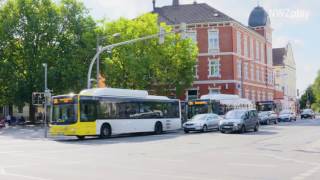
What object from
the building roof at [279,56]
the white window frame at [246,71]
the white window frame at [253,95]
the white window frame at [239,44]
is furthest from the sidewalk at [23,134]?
the building roof at [279,56]

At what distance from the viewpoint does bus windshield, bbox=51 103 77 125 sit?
30.4 metres

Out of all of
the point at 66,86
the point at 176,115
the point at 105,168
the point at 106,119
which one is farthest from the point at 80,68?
the point at 105,168

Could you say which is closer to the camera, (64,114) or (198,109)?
(64,114)

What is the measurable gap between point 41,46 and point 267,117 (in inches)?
1009

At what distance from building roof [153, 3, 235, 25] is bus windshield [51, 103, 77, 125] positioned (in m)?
40.7

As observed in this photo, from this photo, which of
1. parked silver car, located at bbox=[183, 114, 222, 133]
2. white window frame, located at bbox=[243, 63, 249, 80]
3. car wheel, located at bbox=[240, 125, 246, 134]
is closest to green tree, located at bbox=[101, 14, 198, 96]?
white window frame, located at bbox=[243, 63, 249, 80]

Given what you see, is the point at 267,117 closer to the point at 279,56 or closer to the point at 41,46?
the point at 41,46

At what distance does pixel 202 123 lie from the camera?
3856cm

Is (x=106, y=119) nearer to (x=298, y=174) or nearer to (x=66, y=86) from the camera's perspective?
(x=298, y=174)

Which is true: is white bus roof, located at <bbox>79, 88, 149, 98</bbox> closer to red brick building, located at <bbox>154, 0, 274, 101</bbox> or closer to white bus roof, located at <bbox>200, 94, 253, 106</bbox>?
white bus roof, located at <bbox>200, 94, 253, 106</bbox>

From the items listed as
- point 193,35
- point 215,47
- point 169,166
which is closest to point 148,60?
point 193,35

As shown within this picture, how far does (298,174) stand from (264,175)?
0.91m

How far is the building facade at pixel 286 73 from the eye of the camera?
10631 cm

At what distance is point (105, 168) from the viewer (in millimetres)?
14703
